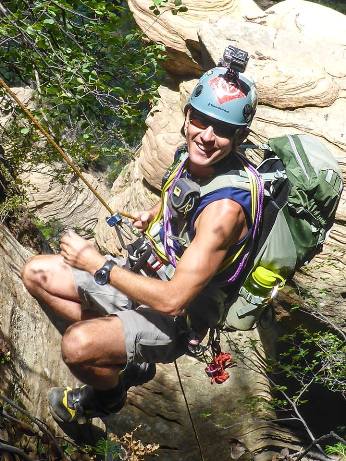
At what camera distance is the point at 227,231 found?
4168 millimetres

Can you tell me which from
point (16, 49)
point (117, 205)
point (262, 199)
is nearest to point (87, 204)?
point (117, 205)

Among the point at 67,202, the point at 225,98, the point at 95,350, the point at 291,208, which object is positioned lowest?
the point at 67,202

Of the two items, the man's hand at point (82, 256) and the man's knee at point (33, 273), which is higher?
the man's hand at point (82, 256)

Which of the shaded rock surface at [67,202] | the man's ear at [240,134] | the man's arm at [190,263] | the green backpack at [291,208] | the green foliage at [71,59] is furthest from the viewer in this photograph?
the shaded rock surface at [67,202]

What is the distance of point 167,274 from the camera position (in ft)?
16.0

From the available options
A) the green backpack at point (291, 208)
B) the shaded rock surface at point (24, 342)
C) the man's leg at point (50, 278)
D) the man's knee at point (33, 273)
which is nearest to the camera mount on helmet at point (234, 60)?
the green backpack at point (291, 208)

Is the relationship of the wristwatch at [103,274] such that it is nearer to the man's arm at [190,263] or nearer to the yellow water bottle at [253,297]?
the man's arm at [190,263]

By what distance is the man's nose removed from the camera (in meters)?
4.54

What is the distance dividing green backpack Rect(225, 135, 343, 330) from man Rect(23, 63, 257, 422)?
268 millimetres

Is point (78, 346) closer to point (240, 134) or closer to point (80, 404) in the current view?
point (80, 404)

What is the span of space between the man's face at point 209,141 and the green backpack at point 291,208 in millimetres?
430

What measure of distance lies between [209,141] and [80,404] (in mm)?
2422

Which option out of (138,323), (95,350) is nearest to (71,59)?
(138,323)

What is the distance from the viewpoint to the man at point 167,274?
13.9 feet
